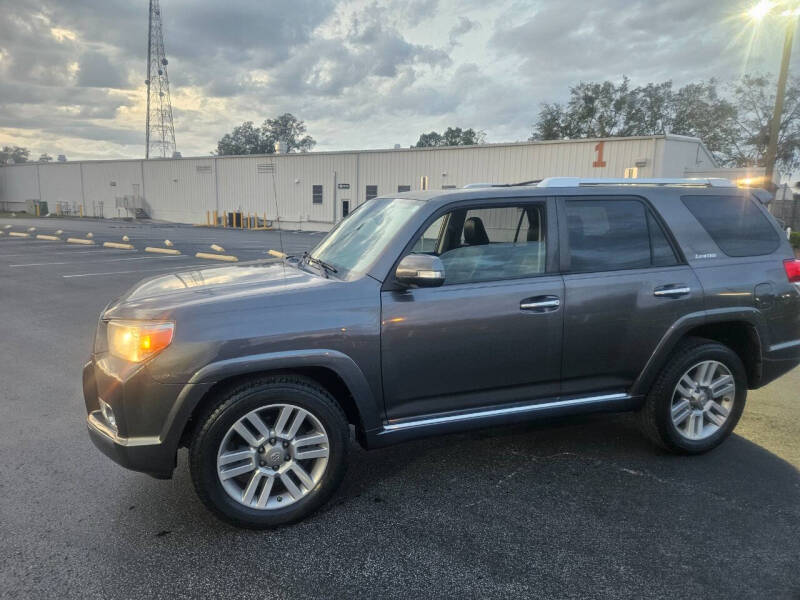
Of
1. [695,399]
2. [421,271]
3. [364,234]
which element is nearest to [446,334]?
[421,271]

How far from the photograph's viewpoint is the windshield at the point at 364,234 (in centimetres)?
335

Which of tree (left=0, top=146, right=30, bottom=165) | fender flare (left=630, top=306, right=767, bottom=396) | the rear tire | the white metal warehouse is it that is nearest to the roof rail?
fender flare (left=630, top=306, right=767, bottom=396)

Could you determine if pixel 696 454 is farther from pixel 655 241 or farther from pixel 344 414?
pixel 344 414

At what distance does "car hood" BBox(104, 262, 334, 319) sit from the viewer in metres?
2.88

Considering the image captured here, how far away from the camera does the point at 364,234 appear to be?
3691 millimetres

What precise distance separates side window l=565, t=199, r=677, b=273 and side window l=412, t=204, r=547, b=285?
240 millimetres

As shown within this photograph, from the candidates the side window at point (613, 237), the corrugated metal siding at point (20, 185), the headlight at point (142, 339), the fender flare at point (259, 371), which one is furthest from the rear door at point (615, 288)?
the corrugated metal siding at point (20, 185)

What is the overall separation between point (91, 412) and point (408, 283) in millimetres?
1921

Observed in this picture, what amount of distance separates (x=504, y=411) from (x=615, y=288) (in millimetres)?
1048

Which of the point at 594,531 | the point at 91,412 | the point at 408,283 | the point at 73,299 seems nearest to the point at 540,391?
the point at 594,531

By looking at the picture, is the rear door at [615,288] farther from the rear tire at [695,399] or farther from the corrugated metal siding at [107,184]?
the corrugated metal siding at [107,184]

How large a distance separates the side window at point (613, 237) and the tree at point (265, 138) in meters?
81.6

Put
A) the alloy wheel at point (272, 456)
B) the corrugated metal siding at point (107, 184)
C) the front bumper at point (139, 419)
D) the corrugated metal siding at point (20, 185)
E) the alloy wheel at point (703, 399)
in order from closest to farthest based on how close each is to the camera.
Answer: the front bumper at point (139, 419)
the alloy wheel at point (272, 456)
the alloy wheel at point (703, 399)
the corrugated metal siding at point (107, 184)
the corrugated metal siding at point (20, 185)

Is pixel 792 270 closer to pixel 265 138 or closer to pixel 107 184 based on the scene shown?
pixel 107 184
